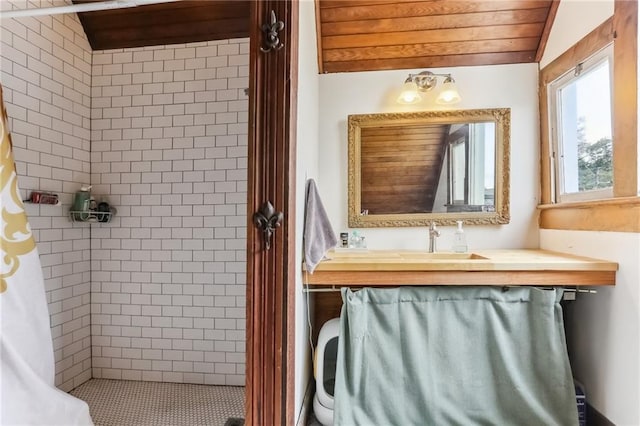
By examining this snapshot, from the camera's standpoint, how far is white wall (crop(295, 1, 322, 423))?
150 cm

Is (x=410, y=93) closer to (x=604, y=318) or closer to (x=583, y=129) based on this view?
(x=583, y=129)

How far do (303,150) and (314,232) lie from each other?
431mm

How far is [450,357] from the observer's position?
1583mm

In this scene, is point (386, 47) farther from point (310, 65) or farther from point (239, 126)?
point (239, 126)

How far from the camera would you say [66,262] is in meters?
2.01

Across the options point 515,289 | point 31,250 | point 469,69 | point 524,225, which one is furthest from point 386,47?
point 31,250

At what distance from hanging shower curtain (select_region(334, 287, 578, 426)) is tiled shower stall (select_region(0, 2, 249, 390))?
0.87 m

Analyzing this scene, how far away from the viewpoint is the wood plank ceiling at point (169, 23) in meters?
2.01

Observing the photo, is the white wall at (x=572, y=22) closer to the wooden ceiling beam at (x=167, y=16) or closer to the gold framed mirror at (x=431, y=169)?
the gold framed mirror at (x=431, y=169)

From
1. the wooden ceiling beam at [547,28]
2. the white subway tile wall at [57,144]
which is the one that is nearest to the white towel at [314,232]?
the white subway tile wall at [57,144]

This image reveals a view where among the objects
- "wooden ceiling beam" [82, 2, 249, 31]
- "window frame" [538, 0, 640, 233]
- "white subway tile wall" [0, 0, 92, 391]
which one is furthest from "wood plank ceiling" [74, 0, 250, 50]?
"window frame" [538, 0, 640, 233]

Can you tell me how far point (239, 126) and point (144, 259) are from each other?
1116mm

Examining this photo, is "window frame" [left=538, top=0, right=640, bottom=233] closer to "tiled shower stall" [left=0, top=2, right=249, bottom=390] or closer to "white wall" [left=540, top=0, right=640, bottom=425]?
"white wall" [left=540, top=0, right=640, bottom=425]

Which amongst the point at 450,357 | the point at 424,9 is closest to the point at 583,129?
the point at 424,9
